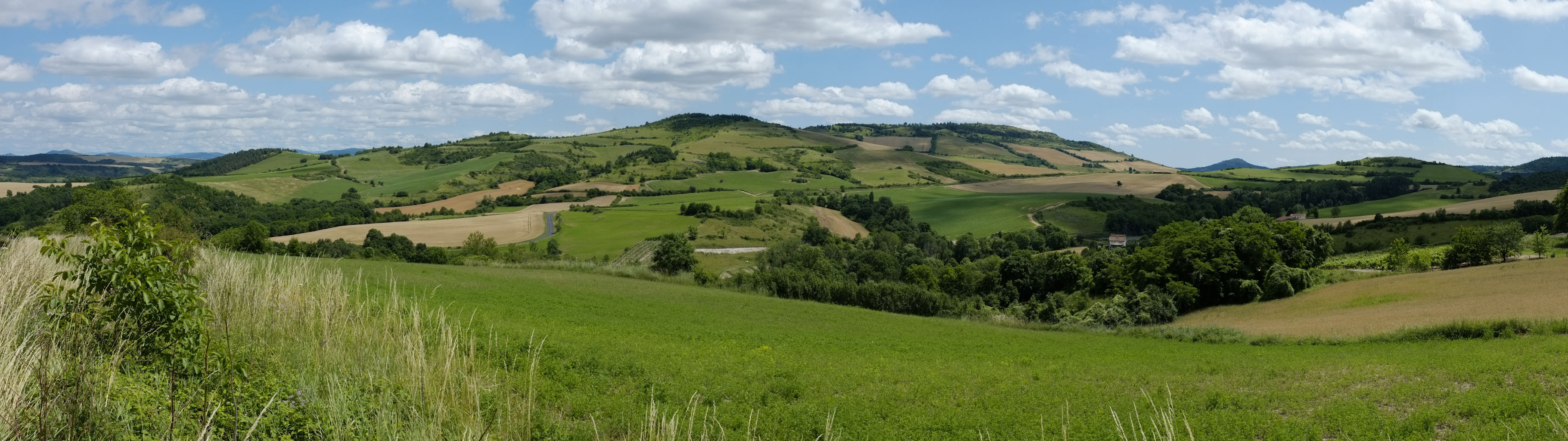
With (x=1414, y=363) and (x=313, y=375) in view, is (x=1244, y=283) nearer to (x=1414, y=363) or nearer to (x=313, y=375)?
(x=1414, y=363)

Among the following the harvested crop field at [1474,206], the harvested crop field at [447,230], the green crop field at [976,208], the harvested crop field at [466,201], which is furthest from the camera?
the harvested crop field at [466,201]

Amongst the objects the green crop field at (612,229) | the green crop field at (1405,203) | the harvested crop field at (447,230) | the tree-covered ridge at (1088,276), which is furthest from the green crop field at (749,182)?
the green crop field at (1405,203)

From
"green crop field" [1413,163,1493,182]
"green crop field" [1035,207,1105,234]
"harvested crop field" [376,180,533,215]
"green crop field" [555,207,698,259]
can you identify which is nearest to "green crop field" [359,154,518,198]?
"harvested crop field" [376,180,533,215]

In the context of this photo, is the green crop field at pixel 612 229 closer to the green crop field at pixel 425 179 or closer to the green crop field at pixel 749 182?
the green crop field at pixel 749 182

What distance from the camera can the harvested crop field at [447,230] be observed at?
90.8 meters

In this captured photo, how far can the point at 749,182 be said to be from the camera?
179625 millimetres

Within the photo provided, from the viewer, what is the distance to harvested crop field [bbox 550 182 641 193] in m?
159

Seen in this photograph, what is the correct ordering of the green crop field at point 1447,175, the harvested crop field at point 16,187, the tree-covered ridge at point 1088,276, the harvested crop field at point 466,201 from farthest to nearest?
the green crop field at point 1447,175
the harvested crop field at point 466,201
the harvested crop field at point 16,187
the tree-covered ridge at point 1088,276

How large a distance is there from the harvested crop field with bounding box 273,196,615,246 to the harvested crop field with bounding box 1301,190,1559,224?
106m

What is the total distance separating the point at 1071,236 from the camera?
401 feet

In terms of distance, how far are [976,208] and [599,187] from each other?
7649 cm

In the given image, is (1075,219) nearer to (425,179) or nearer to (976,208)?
(976,208)

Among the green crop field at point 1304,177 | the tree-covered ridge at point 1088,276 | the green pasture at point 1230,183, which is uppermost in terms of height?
the green crop field at point 1304,177

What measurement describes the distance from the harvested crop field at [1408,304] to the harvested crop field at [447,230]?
7697 centimetres
